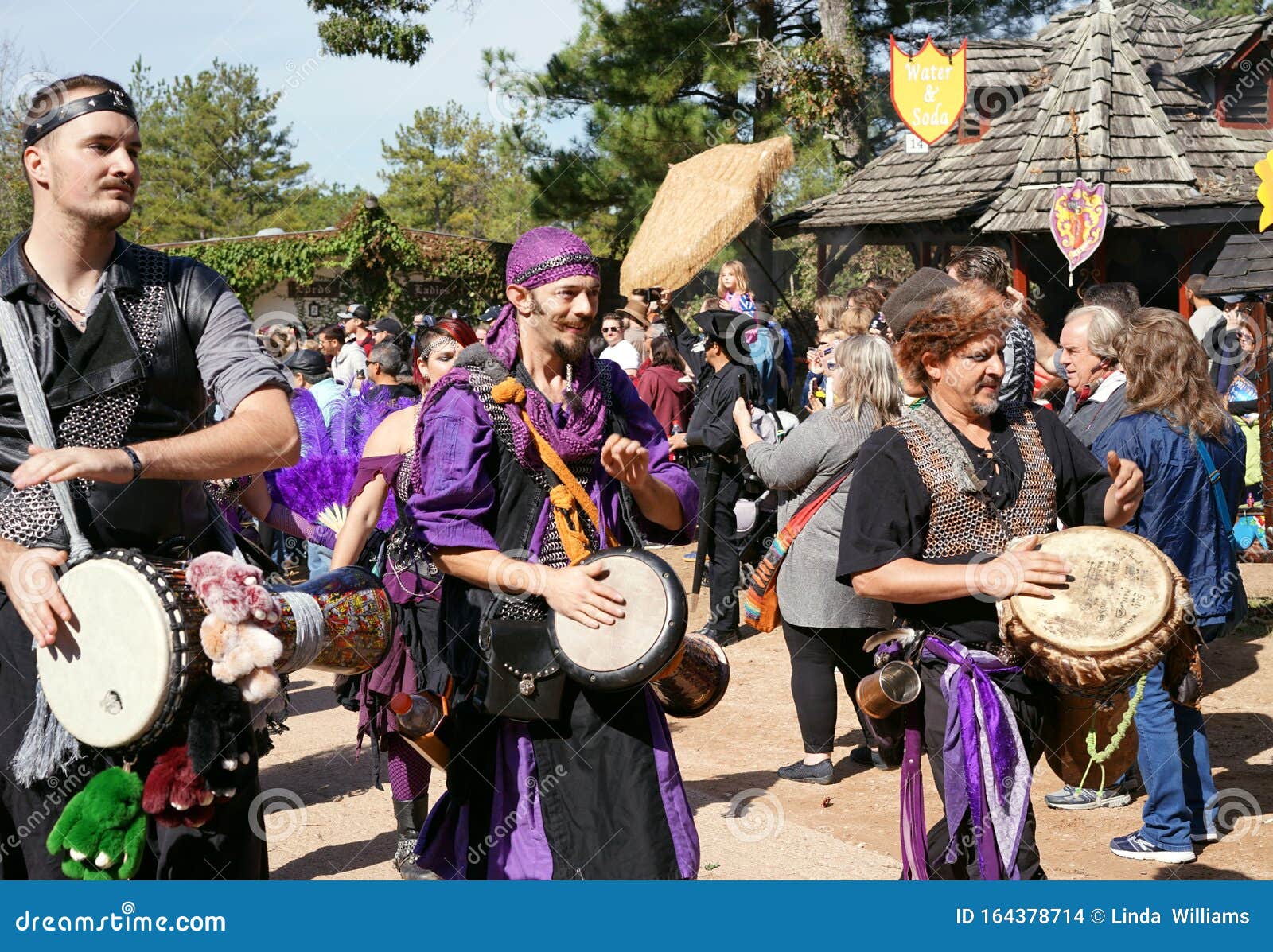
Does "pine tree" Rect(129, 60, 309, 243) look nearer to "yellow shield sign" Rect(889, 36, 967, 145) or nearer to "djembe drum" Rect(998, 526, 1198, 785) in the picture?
"yellow shield sign" Rect(889, 36, 967, 145)

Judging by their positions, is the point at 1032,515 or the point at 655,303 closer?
the point at 1032,515

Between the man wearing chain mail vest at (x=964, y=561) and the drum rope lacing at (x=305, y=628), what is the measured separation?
142 cm

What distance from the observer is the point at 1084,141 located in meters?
14.7

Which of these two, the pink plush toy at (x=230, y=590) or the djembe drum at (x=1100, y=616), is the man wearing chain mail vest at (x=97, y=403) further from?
the djembe drum at (x=1100, y=616)

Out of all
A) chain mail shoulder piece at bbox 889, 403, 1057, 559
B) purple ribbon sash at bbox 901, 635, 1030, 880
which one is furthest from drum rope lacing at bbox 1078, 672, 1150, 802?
chain mail shoulder piece at bbox 889, 403, 1057, 559

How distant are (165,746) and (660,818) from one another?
3.81 feet

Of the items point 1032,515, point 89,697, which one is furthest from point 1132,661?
point 89,697

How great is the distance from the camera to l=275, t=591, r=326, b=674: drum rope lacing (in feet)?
8.73

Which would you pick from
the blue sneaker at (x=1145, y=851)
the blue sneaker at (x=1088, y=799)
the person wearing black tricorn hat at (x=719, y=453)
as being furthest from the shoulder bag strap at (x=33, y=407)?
the person wearing black tricorn hat at (x=719, y=453)

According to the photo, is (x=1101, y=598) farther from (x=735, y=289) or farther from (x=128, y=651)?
(x=735, y=289)

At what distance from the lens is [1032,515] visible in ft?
11.9

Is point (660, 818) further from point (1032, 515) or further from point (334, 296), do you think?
point (334, 296)

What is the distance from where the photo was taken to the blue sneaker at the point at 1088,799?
5.81m

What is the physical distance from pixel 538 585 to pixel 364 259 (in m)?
21.2
